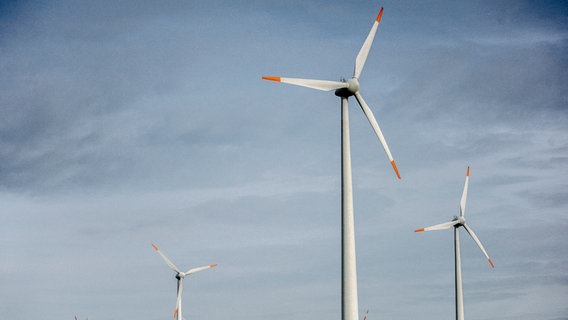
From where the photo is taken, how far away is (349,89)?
57781 mm

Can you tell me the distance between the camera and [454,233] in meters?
116

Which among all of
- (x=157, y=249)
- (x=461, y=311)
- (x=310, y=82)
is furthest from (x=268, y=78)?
(x=157, y=249)

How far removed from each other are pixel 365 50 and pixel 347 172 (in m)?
17.1

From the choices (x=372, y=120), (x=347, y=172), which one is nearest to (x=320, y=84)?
(x=372, y=120)

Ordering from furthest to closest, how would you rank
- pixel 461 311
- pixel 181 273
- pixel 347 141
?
pixel 181 273 → pixel 461 311 → pixel 347 141

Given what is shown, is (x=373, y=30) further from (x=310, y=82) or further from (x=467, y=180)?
(x=467, y=180)

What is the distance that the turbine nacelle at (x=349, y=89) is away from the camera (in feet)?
190

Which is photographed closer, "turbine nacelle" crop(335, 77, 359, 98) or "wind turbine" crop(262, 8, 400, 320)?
"wind turbine" crop(262, 8, 400, 320)

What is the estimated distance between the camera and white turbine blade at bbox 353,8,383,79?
6294 cm

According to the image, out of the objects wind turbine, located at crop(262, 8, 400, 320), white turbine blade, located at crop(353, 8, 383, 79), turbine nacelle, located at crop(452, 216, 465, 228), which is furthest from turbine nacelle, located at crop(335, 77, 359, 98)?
turbine nacelle, located at crop(452, 216, 465, 228)

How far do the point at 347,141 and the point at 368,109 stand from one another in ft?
28.0

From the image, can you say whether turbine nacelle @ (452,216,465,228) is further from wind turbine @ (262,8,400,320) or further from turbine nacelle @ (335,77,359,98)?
turbine nacelle @ (335,77,359,98)

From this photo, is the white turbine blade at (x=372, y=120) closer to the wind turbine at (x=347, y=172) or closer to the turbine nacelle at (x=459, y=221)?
the wind turbine at (x=347, y=172)

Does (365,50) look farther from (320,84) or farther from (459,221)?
Answer: (459,221)
